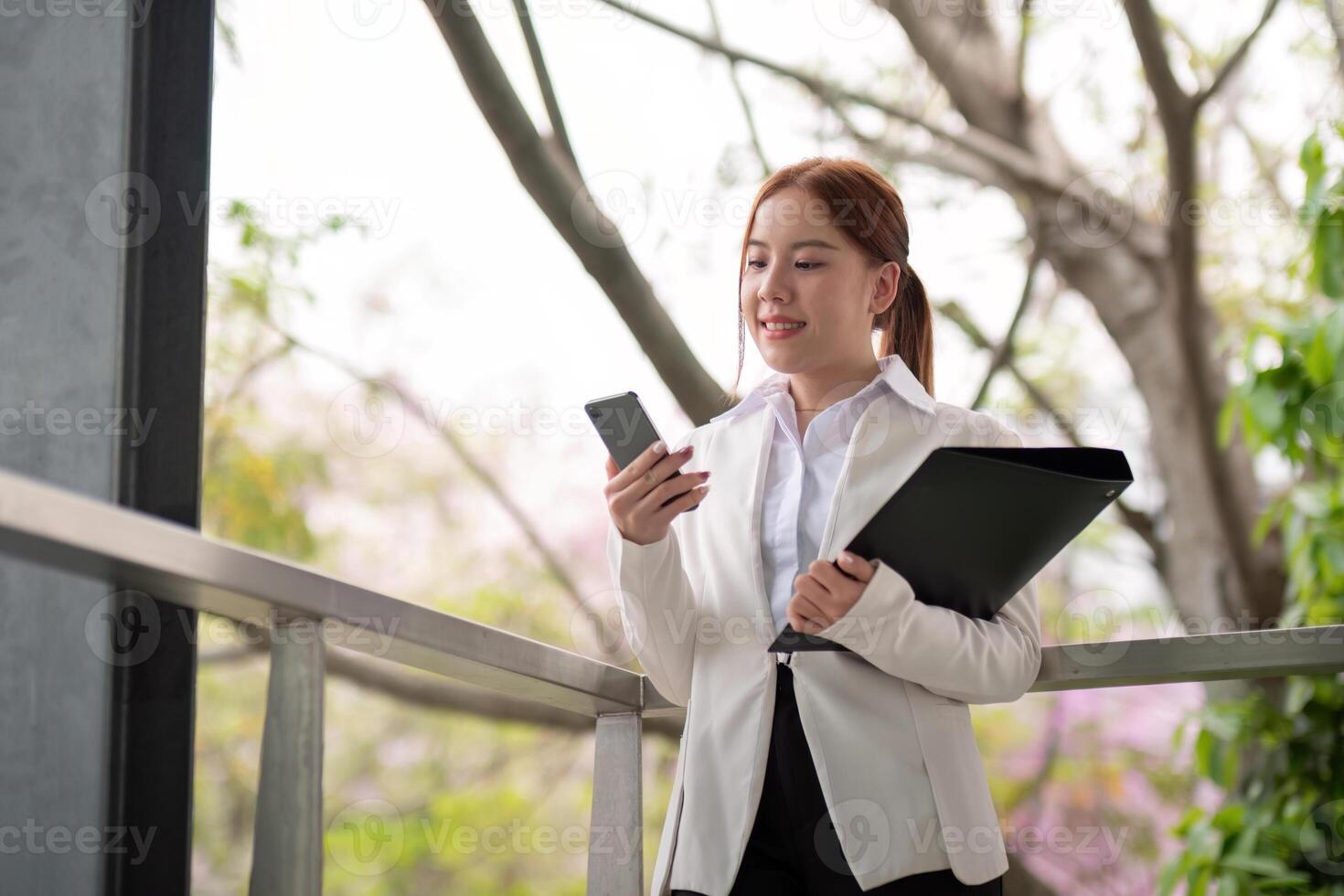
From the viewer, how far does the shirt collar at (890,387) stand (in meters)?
1.47

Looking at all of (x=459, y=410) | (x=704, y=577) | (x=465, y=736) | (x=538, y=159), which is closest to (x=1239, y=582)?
(x=538, y=159)

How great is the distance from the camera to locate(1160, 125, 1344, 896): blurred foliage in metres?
2.08

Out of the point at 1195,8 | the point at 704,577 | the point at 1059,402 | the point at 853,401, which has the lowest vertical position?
the point at 704,577

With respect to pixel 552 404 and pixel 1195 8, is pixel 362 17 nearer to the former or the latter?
pixel 552 404

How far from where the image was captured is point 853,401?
1487 millimetres

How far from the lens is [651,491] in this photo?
4.25ft

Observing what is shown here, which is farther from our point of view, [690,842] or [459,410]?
[459,410]

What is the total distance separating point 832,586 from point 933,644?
5.0 inches

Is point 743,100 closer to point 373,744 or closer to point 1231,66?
point 1231,66

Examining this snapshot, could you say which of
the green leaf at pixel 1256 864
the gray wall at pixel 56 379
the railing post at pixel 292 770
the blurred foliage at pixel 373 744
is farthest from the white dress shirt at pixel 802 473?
the blurred foliage at pixel 373 744

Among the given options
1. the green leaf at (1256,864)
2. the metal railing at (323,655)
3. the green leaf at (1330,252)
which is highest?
the green leaf at (1330,252)

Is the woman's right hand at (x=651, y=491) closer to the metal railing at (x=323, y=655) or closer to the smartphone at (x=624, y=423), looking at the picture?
the smartphone at (x=624, y=423)

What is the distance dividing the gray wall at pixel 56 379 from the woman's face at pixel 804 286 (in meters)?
0.70

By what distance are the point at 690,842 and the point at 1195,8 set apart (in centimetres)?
418
